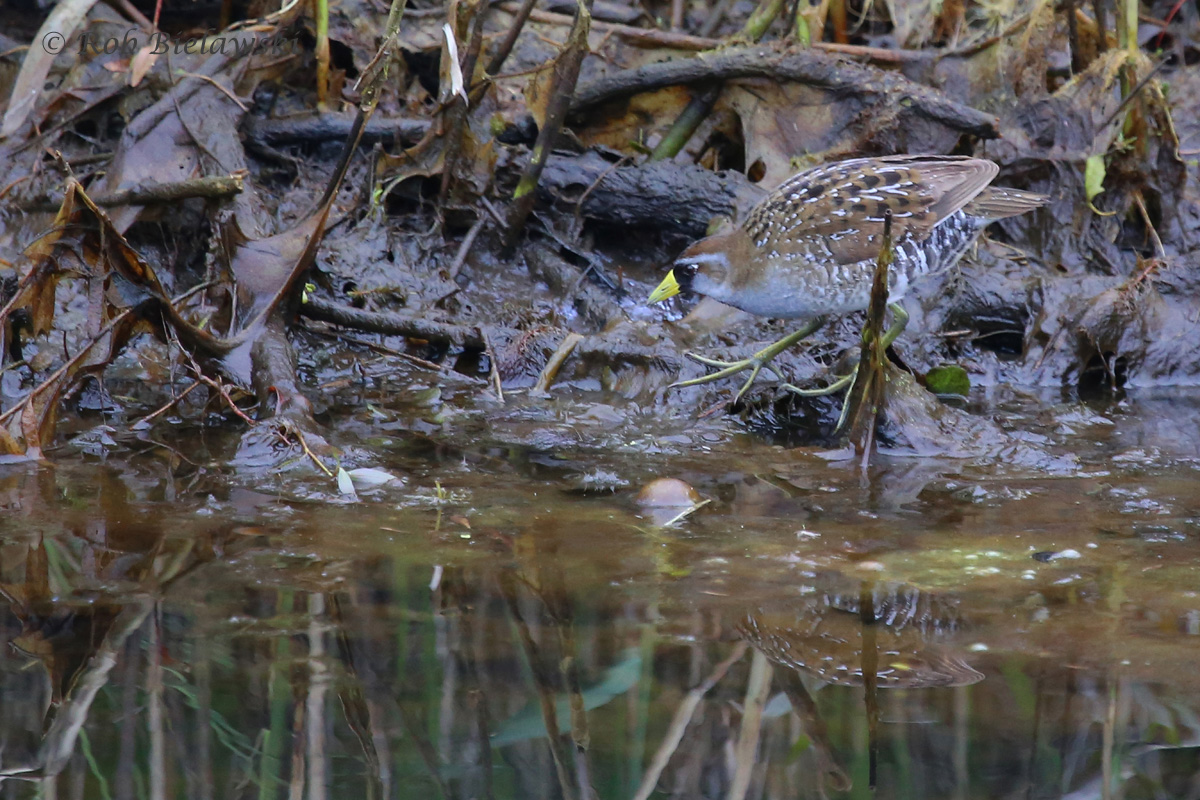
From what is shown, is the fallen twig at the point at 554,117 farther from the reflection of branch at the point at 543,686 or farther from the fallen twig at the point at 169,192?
the reflection of branch at the point at 543,686

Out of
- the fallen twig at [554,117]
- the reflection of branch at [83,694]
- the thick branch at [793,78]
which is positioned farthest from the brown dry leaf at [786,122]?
the reflection of branch at [83,694]

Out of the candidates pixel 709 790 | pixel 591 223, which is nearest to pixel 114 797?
pixel 709 790

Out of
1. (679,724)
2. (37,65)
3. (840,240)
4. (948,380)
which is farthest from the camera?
(37,65)

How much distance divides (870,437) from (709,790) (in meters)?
1.86

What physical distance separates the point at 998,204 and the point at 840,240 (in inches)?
24.5

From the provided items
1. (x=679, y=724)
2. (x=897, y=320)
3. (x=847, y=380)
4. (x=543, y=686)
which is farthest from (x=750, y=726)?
(x=897, y=320)

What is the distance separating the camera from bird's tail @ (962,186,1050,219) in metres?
4.20

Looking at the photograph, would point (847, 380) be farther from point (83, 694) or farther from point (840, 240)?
point (83, 694)

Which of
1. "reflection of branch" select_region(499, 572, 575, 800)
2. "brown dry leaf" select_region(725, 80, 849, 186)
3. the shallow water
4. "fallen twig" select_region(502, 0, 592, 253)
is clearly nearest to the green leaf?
the shallow water

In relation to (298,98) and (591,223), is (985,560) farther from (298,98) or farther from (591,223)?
(298,98)

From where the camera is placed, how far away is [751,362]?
4.26 meters

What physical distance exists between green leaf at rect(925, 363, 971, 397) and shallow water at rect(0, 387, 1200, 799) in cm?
78

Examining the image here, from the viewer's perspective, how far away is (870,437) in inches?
143

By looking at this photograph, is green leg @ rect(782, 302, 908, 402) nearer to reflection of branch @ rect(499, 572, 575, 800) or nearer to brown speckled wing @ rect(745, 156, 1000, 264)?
brown speckled wing @ rect(745, 156, 1000, 264)
